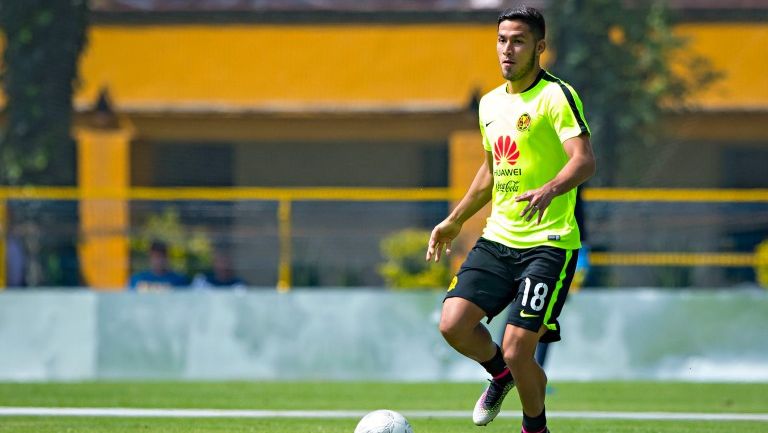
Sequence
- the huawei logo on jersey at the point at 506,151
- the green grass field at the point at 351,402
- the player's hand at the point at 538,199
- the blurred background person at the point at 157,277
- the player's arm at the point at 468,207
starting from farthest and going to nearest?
the blurred background person at the point at 157,277 → the green grass field at the point at 351,402 → the player's arm at the point at 468,207 → the huawei logo on jersey at the point at 506,151 → the player's hand at the point at 538,199

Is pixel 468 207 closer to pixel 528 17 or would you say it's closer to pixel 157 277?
pixel 528 17

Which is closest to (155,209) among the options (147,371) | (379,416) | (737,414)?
(147,371)

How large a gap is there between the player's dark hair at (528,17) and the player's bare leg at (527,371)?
1.47m

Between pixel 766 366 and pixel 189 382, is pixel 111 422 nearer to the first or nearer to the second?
pixel 189 382

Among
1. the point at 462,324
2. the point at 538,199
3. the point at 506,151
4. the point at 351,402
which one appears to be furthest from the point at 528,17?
the point at 351,402

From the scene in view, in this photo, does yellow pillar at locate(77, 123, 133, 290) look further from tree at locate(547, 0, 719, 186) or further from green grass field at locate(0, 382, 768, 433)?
tree at locate(547, 0, 719, 186)

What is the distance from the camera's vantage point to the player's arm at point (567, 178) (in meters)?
7.23

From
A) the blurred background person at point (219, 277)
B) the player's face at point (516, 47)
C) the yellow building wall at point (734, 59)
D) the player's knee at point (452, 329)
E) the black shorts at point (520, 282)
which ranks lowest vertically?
the blurred background person at point (219, 277)

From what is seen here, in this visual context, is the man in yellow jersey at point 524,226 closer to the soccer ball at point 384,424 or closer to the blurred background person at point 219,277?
the soccer ball at point 384,424

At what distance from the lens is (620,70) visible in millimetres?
23062

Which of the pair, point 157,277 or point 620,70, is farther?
point 620,70

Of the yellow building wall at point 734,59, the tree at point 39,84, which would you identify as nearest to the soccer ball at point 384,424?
the tree at point 39,84

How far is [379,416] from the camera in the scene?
7863mm

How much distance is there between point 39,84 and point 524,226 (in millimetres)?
16341
